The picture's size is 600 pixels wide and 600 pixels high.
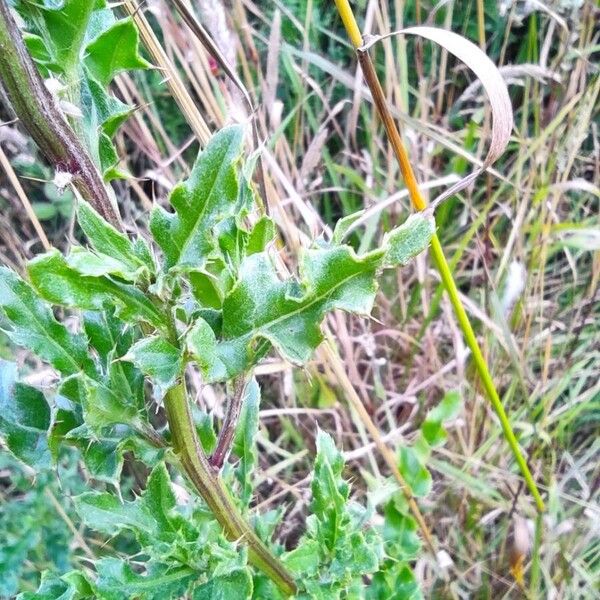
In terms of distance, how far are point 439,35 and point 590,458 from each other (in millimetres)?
1027

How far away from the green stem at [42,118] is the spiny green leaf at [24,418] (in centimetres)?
24

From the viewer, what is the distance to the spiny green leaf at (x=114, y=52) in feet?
1.57

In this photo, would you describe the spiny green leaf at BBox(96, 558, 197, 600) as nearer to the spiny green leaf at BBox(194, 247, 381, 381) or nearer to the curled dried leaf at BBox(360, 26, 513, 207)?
the spiny green leaf at BBox(194, 247, 381, 381)

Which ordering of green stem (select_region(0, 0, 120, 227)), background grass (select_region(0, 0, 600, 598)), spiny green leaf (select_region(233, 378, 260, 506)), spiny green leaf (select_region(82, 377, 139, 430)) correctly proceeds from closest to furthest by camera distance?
green stem (select_region(0, 0, 120, 227)) < spiny green leaf (select_region(82, 377, 139, 430)) < spiny green leaf (select_region(233, 378, 260, 506)) < background grass (select_region(0, 0, 600, 598))

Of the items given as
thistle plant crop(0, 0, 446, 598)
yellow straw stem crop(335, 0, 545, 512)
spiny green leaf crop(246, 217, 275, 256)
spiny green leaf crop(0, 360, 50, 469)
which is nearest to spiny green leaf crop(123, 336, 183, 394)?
thistle plant crop(0, 0, 446, 598)

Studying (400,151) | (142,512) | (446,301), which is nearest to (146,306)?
(142,512)

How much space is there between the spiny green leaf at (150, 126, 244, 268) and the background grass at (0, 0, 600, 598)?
591 mm

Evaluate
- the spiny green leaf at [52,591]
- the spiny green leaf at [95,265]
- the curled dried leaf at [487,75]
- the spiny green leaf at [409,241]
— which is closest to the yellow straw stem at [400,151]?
the curled dried leaf at [487,75]

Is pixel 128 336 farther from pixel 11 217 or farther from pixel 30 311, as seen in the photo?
pixel 11 217

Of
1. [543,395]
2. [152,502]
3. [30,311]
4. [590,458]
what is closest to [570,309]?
[543,395]

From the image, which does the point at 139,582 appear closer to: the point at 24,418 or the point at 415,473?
the point at 24,418

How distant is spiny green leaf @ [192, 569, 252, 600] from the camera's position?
60cm

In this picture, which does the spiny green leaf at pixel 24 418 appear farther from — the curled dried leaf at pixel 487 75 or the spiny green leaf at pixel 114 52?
the curled dried leaf at pixel 487 75

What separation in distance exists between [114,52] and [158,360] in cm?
22
